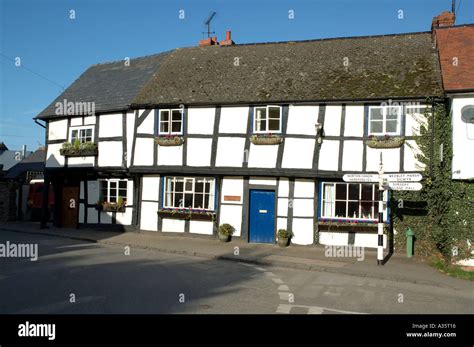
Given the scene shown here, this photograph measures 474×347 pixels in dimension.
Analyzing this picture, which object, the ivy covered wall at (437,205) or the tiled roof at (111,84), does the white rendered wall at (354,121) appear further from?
the tiled roof at (111,84)

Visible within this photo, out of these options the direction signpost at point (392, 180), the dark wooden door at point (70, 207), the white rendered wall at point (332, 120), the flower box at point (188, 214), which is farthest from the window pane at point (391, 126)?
the dark wooden door at point (70, 207)

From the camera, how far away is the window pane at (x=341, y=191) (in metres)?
15.6

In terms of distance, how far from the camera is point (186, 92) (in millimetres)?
17844

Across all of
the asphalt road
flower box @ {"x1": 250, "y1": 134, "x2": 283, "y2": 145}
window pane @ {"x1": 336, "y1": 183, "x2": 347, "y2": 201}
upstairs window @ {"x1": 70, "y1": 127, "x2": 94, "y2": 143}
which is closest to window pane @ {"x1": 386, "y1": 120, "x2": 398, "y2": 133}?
window pane @ {"x1": 336, "y1": 183, "x2": 347, "y2": 201}

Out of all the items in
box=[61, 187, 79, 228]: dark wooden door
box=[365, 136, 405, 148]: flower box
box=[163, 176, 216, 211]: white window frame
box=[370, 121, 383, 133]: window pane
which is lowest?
box=[61, 187, 79, 228]: dark wooden door

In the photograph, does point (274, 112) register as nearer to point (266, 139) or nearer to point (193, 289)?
point (266, 139)

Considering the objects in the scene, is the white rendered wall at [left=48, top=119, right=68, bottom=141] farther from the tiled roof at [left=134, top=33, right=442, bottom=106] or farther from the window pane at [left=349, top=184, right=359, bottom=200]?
the window pane at [left=349, top=184, right=359, bottom=200]

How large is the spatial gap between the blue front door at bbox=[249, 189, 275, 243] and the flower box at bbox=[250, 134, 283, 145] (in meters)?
1.81

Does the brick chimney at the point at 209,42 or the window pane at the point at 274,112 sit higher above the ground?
the brick chimney at the point at 209,42

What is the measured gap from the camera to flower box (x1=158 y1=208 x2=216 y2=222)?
17039 millimetres

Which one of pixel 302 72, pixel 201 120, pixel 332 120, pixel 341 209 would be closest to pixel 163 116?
pixel 201 120

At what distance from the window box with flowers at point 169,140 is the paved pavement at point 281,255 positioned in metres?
3.67

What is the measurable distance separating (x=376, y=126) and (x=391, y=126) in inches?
19.0

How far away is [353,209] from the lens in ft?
50.8
